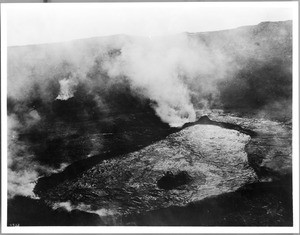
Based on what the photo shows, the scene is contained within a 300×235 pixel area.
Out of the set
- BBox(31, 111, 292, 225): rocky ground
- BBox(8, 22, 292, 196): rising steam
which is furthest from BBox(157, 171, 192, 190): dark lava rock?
BBox(8, 22, 292, 196): rising steam

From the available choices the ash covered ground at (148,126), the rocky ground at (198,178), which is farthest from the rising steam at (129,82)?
the rocky ground at (198,178)

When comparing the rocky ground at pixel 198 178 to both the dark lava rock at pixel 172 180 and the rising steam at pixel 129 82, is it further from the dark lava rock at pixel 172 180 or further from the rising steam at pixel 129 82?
the rising steam at pixel 129 82

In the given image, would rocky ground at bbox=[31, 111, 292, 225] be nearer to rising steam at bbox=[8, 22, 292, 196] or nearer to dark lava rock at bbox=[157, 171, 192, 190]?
dark lava rock at bbox=[157, 171, 192, 190]

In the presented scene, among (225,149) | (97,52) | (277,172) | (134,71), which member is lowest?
(277,172)

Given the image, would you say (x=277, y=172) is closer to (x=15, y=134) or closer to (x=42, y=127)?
(x=42, y=127)

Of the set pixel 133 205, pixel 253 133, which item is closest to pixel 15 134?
pixel 133 205

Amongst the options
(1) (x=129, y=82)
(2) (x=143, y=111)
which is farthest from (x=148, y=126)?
(1) (x=129, y=82)

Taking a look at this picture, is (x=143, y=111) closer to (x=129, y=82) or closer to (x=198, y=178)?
(x=129, y=82)
